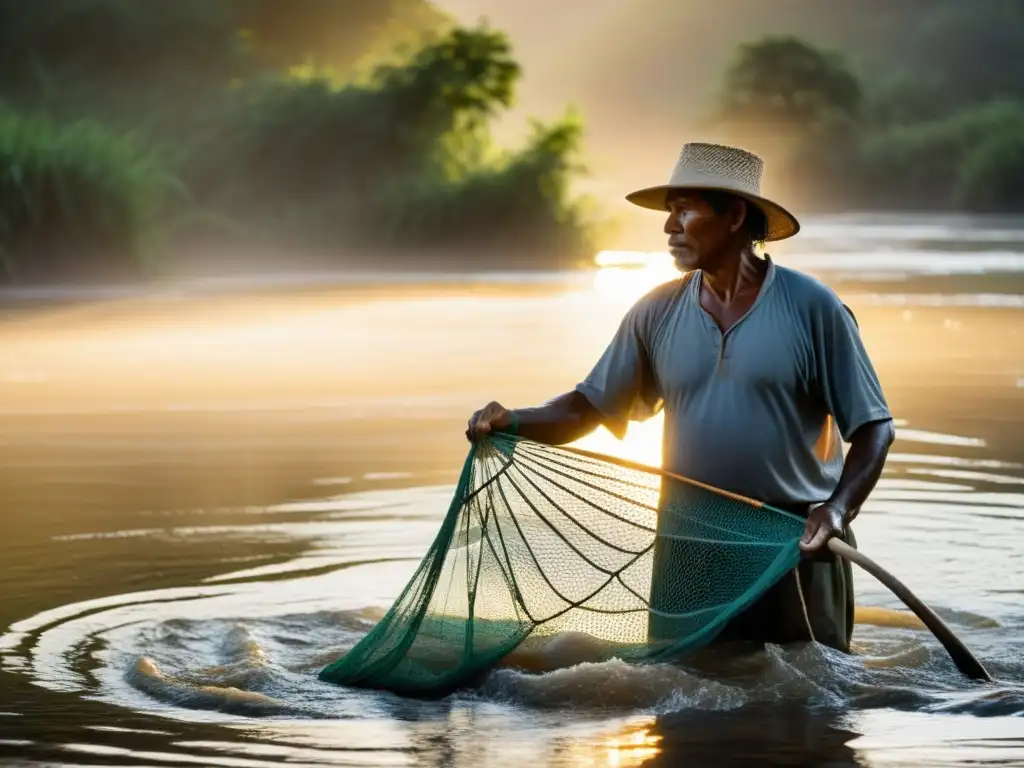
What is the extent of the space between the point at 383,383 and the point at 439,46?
70.3 feet

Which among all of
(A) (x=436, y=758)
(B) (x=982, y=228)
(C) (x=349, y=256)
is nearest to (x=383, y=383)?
(A) (x=436, y=758)

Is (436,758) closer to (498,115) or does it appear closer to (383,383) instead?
(383,383)

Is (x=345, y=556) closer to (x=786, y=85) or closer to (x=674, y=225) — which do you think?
(x=674, y=225)

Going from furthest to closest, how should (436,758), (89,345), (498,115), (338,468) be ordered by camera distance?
1. (498,115)
2. (89,345)
3. (338,468)
4. (436,758)

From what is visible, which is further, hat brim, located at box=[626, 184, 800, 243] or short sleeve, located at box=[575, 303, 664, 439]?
short sleeve, located at box=[575, 303, 664, 439]

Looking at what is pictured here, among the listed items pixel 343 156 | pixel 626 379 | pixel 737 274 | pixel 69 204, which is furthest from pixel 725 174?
pixel 343 156

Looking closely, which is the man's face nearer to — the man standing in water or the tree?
the man standing in water

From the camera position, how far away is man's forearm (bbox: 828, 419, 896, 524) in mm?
5121

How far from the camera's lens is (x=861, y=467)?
5.13m

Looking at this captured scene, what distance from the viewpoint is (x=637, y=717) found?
Answer: 5.35 meters

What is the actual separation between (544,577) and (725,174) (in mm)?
1297

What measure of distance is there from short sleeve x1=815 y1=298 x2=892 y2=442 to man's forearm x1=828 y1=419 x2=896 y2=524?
0.10ft

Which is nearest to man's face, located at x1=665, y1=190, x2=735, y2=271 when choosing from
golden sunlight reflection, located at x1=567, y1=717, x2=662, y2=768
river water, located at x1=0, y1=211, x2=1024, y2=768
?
river water, located at x1=0, y1=211, x2=1024, y2=768

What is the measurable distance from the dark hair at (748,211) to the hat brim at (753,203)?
2 centimetres
